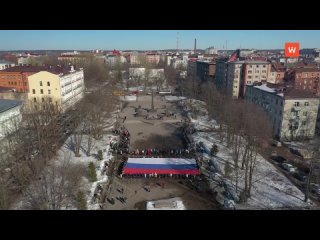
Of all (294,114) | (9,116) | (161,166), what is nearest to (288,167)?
(294,114)

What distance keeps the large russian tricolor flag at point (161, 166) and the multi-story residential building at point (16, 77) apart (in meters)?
15.8

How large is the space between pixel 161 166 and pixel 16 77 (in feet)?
59.3

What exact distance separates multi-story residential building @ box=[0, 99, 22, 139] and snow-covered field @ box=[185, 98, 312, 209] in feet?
29.0

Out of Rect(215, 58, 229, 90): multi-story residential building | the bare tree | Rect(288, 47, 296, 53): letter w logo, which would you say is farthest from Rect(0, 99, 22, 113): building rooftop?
Rect(288, 47, 296, 53): letter w logo

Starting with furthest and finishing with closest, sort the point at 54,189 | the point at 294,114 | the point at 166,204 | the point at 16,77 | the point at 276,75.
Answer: the point at 276,75, the point at 16,77, the point at 294,114, the point at 166,204, the point at 54,189

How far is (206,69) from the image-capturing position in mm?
33562

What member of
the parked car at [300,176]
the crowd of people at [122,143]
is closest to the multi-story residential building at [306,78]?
the parked car at [300,176]

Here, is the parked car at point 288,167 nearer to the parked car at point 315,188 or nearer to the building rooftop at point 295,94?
the parked car at point 315,188

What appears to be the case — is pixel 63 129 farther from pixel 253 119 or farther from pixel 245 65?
pixel 245 65

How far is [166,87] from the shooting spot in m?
36.6

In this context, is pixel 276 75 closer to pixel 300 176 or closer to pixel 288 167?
pixel 288 167

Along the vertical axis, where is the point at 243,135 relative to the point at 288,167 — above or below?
above

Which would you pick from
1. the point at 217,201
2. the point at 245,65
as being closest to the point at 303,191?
the point at 217,201

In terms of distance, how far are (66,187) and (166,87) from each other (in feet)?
92.6
